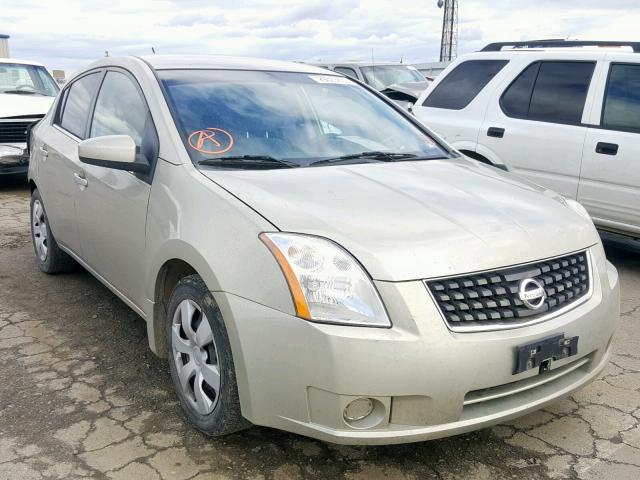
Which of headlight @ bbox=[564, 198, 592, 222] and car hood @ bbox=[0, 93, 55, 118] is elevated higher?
headlight @ bbox=[564, 198, 592, 222]

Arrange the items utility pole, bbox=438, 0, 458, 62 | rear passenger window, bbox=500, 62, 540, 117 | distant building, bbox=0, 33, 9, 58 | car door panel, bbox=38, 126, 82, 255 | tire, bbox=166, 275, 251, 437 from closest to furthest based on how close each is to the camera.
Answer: tire, bbox=166, 275, 251, 437 → car door panel, bbox=38, 126, 82, 255 → rear passenger window, bbox=500, 62, 540, 117 → distant building, bbox=0, 33, 9, 58 → utility pole, bbox=438, 0, 458, 62

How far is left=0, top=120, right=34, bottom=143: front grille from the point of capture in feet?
28.1

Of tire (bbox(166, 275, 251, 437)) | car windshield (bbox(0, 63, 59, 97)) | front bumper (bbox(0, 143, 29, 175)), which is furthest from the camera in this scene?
car windshield (bbox(0, 63, 59, 97))

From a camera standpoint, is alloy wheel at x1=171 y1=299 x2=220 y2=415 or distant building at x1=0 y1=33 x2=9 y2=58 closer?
alloy wheel at x1=171 y1=299 x2=220 y2=415

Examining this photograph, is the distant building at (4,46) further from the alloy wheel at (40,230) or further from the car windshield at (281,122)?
the car windshield at (281,122)

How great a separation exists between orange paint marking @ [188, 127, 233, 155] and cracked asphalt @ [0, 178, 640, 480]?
46.9 inches

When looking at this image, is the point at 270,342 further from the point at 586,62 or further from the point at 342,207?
the point at 586,62

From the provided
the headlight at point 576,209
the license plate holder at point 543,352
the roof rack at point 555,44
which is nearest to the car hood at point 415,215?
the headlight at point 576,209

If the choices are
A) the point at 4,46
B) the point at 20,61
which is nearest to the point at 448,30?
the point at 4,46

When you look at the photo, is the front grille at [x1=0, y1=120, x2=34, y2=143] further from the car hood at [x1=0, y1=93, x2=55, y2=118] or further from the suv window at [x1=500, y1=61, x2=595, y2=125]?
the suv window at [x1=500, y1=61, x2=595, y2=125]

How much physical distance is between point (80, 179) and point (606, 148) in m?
3.88

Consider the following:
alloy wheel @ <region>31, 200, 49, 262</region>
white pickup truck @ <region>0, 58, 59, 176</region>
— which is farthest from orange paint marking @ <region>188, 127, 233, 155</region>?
white pickup truck @ <region>0, 58, 59, 176</region>

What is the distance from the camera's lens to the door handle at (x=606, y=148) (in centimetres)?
509

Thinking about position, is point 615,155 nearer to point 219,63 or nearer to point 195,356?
point 219,63
